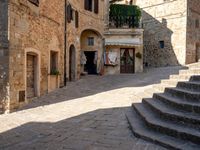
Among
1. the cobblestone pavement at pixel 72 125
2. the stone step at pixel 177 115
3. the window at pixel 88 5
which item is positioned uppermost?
the window at pixel 88 5

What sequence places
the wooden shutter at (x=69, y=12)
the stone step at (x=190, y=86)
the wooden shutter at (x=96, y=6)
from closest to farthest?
the stone step at (x=190, y=86) → the wooden shutter at (x=69, y=12) → the wooden shutter at (x=96, y=6)

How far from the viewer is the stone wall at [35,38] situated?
27.8 feet

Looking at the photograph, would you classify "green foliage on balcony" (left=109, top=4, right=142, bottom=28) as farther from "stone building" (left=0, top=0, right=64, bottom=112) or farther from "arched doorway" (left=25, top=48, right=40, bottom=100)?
"arched doorway" (left=25, top=48, right=40, bottom=100)

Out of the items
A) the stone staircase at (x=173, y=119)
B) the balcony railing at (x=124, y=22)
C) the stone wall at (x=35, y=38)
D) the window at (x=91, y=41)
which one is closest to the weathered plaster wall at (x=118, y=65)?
the window at (x=91, y=41)

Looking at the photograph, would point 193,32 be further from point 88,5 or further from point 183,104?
point 183,104

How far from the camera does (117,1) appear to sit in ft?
81.2

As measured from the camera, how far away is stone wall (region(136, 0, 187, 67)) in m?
20.4

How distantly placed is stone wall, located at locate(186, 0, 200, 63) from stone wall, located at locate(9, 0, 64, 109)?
11.1 meters

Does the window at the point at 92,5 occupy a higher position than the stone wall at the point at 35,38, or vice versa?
the window at the point at 92,5

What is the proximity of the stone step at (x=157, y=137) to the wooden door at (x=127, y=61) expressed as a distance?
13.3 meters

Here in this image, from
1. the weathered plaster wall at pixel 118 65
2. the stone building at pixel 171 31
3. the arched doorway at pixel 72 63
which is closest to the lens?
the arched doorway at pixel 72 63

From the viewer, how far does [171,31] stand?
21109mm

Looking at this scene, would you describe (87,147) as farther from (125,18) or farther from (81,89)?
(125,18)

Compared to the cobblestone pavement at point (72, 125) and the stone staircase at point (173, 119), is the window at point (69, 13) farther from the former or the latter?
the stone staircase at point (173, 119)
